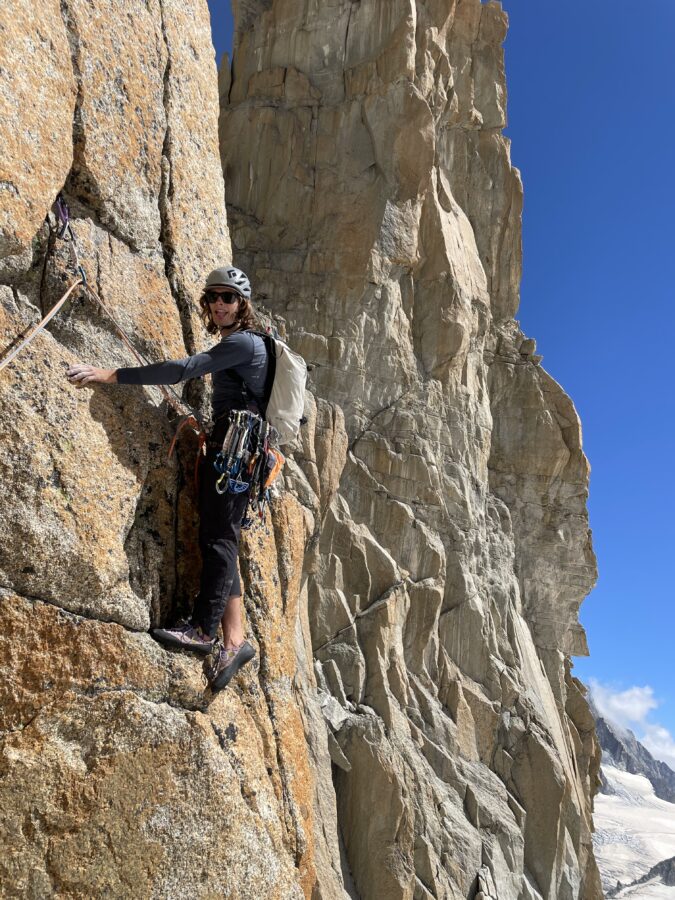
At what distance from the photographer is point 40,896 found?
4055 millimetres

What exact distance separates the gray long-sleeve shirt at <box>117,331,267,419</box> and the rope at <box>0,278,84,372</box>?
0.57 m

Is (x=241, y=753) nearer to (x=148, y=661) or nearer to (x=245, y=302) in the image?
(x=148, y=661)

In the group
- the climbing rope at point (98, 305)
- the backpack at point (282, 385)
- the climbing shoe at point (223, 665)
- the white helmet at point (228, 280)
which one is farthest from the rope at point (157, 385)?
the climbing shoe at point (223, 665)

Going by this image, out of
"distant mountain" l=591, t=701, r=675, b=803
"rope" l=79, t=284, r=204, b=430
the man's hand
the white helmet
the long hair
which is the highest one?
"distant mountain" l=591, t=701, r=675, b=803

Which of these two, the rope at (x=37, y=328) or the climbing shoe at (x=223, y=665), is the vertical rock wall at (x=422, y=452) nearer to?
the climbing shoe at (x=223, y=665)

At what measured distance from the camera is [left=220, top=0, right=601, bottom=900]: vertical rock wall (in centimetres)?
1973

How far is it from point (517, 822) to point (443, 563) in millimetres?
8171

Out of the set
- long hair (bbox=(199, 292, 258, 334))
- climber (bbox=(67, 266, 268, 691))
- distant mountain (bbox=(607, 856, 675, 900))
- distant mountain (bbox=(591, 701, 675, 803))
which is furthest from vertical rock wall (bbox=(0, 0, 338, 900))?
distant mountain (bbox=(591, 701, 675, 803))

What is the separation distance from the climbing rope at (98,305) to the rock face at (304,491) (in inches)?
2.5

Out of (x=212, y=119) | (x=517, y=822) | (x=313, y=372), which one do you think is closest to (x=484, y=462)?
(x=313, y=372)

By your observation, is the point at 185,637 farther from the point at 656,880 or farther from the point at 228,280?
the point at 656,880

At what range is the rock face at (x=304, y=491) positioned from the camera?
4.40 m

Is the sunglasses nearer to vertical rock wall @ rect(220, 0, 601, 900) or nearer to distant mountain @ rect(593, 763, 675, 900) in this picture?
vertical rock wall @ rect(220, 0, 601, 900)

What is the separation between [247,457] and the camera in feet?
17.6
